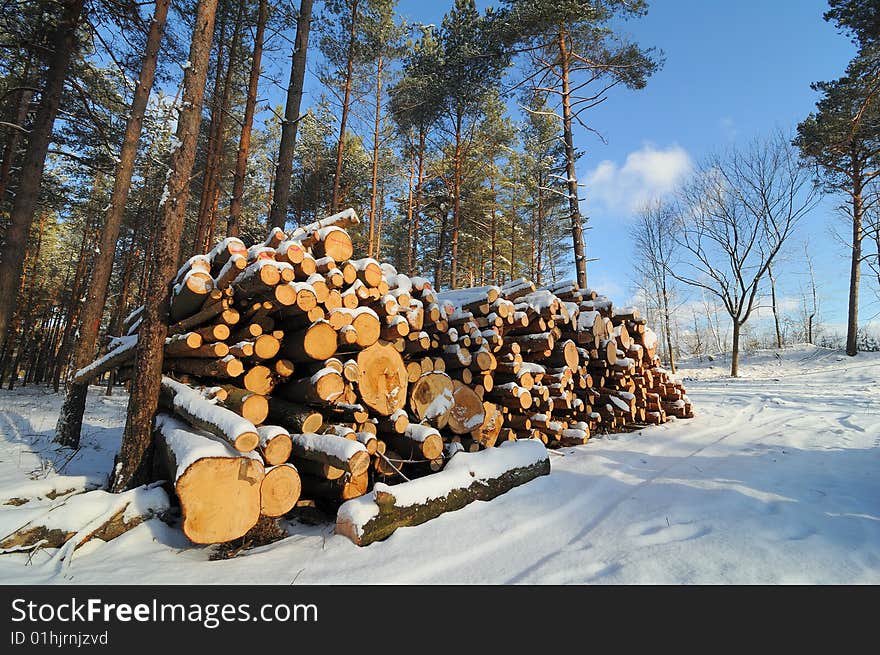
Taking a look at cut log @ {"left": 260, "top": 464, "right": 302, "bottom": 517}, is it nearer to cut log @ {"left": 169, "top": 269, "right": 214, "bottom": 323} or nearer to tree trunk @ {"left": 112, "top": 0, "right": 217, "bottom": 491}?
tree trunk @ {"left": 112, "top": 0, "right": 217, "bottom": 491}

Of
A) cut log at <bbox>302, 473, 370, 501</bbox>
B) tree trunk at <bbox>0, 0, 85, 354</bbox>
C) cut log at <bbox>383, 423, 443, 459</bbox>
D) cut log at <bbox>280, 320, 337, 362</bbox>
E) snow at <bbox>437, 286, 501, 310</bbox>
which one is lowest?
cut log at <bbox>302, 473, 370, 501</bbox>

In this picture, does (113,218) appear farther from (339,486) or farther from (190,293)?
(339,486)

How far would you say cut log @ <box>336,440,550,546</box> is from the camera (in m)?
2.68

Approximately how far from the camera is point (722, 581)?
77.9 inches

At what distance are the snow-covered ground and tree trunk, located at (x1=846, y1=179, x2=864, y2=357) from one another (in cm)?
1637

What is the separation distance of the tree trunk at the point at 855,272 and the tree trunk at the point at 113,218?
2406 cm

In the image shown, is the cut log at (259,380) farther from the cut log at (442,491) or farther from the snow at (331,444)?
the cut log at (442,491)

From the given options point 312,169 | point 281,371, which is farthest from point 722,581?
point 312,169


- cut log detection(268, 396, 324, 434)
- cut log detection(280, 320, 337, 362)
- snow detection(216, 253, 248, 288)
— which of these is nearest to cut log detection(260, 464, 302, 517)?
cut log detection(268, 396, 324, 434)

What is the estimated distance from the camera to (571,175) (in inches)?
432

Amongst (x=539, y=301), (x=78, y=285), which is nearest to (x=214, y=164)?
(x=539, y=301)

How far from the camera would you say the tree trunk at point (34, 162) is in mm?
7230
